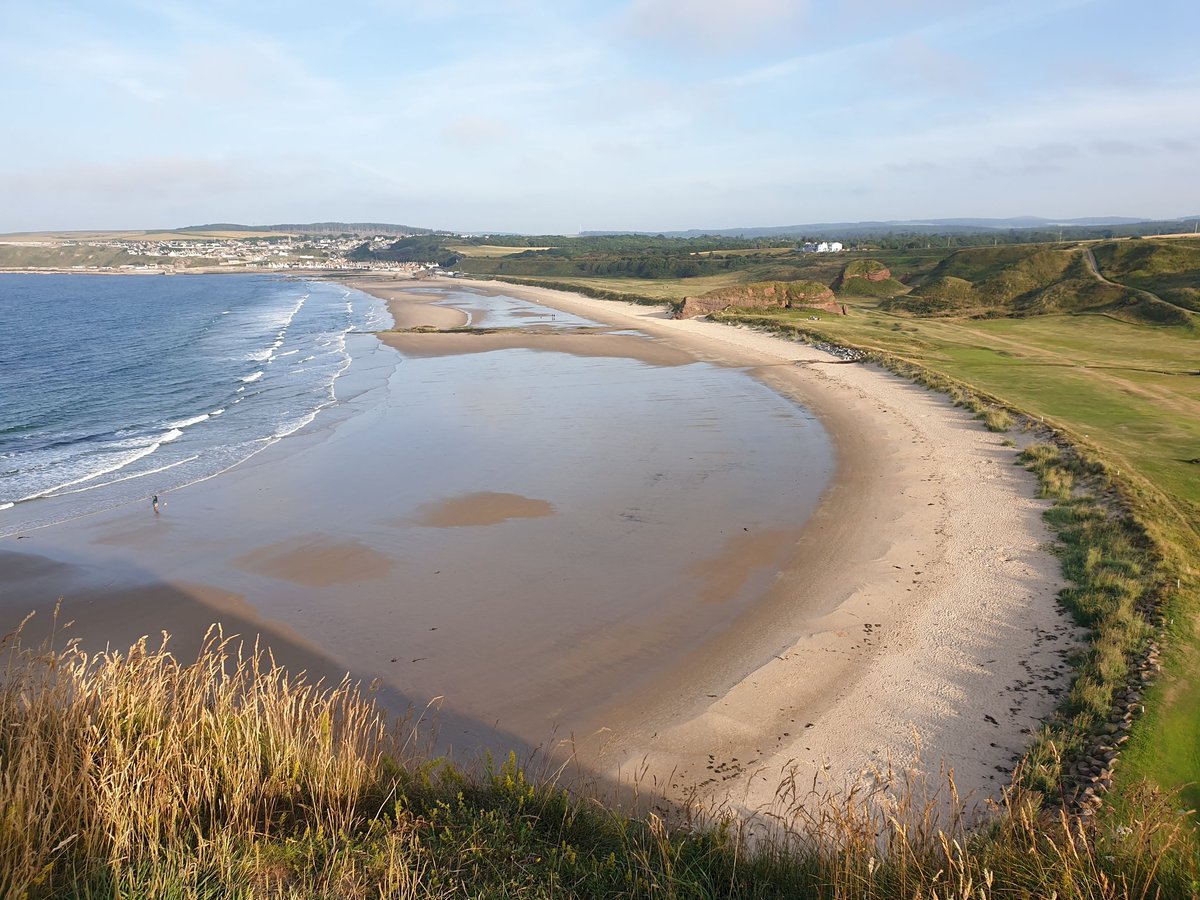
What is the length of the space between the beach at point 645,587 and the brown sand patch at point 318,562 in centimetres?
6

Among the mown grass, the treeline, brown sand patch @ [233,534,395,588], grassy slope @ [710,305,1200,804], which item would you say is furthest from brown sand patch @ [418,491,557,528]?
the treeline

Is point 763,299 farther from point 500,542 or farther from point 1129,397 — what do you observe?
point 500,542

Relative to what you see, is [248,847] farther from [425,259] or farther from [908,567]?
[425,259]

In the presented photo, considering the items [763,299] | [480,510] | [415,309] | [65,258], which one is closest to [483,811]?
[480,510]

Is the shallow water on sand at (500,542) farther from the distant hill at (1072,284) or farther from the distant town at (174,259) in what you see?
the distant town at (174,259)

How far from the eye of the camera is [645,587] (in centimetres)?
1138

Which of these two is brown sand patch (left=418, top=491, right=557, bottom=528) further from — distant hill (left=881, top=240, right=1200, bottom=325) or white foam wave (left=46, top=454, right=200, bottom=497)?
distant hill (left=881, top=240, right=1200, bottom=325)

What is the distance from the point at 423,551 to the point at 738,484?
7186 millimetres

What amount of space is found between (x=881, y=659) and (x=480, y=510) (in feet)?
28.3

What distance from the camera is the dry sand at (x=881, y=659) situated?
23.9 feet

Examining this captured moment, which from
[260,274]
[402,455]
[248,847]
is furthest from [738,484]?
[260,274]

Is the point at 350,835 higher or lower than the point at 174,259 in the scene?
lower

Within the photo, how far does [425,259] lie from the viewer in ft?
520

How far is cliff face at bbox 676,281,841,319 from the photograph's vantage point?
49969mm
